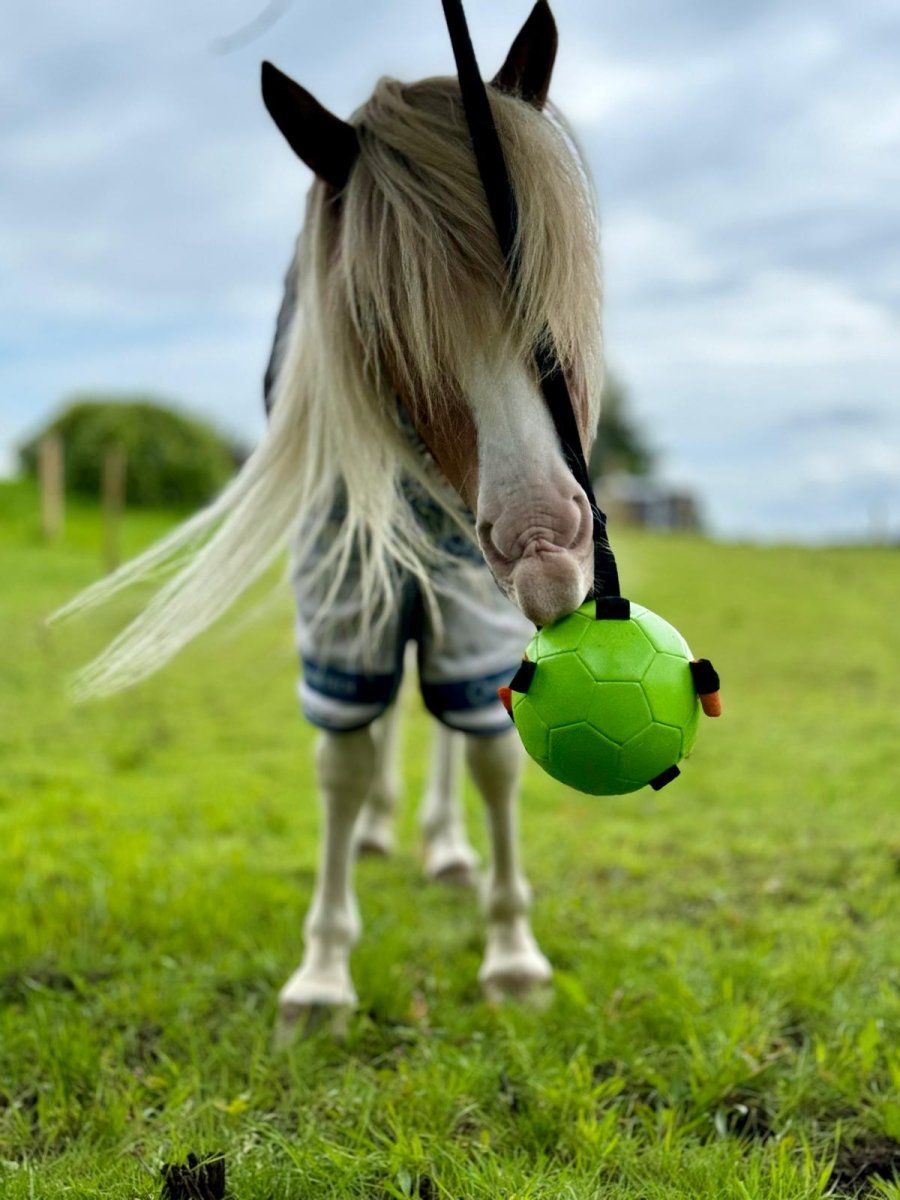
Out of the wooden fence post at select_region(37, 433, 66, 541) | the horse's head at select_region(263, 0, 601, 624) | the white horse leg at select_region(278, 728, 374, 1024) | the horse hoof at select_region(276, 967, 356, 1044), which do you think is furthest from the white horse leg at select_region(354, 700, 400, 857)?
the wooden fence post at select_region(37, 433, 66, 541)

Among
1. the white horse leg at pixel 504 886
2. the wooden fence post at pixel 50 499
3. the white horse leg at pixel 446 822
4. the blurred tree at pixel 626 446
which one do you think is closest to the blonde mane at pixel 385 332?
the white horse leg at pixel 504 886

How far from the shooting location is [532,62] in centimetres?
201

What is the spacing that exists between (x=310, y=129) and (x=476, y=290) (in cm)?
51

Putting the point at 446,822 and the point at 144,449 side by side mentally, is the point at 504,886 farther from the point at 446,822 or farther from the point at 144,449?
the point at 144,449

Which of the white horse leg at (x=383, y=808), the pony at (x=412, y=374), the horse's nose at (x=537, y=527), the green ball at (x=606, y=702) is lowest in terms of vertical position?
the white horse leg at (x=383, y=808)

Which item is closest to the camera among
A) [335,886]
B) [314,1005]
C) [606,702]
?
[606,702]

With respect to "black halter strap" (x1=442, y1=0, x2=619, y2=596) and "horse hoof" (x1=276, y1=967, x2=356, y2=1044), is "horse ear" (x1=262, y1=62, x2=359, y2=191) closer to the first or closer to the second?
"black halter strap" (x1=442, y1=0, x2=619, y2=596)

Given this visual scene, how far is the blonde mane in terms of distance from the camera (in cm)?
174

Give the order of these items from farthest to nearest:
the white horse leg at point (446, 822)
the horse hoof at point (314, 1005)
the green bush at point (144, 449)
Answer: the green bush at point (144, 449), the white horse leg at point (446, 822), the horse hoof at point (314, 1005)

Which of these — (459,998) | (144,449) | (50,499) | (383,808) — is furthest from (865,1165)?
(144,449)

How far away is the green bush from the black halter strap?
19.8 m

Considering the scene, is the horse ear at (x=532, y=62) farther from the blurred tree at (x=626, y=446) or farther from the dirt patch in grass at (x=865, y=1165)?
the blurred tree at (x=626, y=446)

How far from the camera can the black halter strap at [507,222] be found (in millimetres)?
1698

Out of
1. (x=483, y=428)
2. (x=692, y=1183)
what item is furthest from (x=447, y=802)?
(x=483, y=428)
